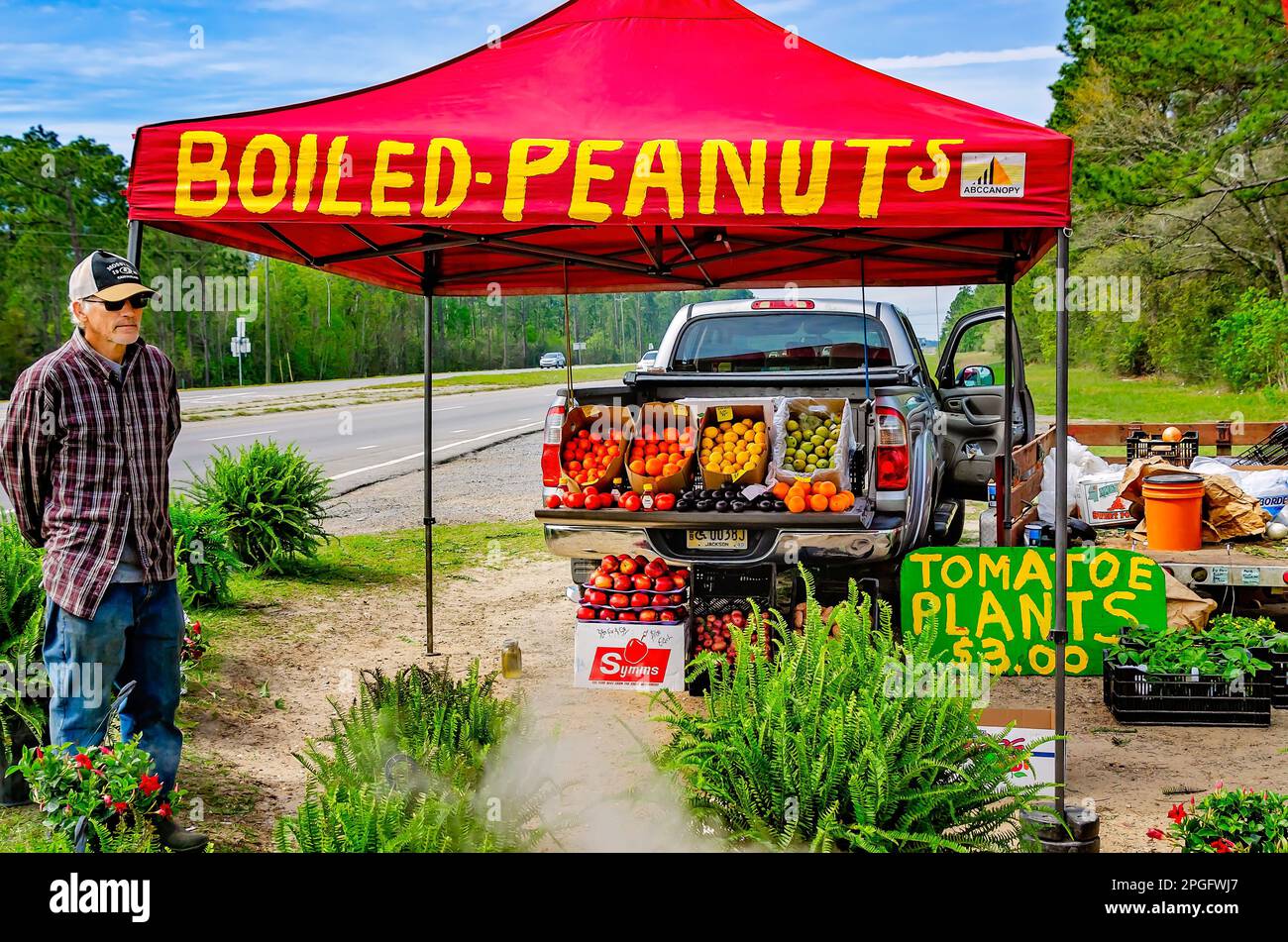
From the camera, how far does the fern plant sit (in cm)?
335

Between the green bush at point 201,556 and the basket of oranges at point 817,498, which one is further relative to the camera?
the green bush at point 201,556

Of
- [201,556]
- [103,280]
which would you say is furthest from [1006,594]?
[201,556]

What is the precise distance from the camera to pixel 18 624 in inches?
199

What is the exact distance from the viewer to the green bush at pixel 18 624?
179 inches

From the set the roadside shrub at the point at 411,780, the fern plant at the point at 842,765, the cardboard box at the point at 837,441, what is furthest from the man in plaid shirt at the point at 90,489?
the cardboard box at the point at 837,441

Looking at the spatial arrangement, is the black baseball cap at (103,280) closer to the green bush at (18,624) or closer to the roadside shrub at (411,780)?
the green bush at (18,624)

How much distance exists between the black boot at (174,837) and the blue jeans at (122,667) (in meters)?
0.21

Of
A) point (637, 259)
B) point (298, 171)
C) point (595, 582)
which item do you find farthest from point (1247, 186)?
point (298, 171)

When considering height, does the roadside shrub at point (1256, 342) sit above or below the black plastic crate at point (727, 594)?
above

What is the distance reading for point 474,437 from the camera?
1045 inches

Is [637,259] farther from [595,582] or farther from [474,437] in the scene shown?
[474,437]

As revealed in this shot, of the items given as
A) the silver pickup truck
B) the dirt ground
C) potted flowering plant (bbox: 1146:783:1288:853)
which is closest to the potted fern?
the dirt ground

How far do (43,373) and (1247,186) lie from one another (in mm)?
26704

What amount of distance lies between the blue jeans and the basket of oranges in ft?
10.9
